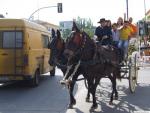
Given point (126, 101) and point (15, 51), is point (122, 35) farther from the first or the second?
point (15, 51)

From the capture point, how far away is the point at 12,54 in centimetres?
→ 1553

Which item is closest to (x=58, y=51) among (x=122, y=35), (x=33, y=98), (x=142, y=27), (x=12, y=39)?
(x=33, y=98)

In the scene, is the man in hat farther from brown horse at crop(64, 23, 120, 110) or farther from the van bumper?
the van bumper

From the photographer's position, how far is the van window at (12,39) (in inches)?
614

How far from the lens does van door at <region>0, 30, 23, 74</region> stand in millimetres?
15492

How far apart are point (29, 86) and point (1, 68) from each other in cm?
169

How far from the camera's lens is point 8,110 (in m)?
11.4

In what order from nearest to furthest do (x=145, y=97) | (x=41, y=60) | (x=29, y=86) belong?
(x=145, y=97) → (x=29, y=86) → (x=41, y=60)

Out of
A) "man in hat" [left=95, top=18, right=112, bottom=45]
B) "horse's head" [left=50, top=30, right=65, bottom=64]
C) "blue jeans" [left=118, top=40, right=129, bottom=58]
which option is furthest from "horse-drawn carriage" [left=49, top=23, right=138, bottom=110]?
"blue jeans" [left=118, top=40, right=129, bottom=58]

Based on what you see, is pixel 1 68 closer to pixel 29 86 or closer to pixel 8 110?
pixel 29 86

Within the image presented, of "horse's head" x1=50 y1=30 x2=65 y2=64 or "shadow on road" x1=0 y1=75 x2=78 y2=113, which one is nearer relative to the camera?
"shadow on road" x1=0 y1=75 x2=78 y2=113

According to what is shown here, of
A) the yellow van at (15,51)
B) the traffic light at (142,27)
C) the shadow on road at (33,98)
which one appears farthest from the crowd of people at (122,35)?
the traffic light at (142,27)

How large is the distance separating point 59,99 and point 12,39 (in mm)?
3594

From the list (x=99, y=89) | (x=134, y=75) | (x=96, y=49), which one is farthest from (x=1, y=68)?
(x=96, y=49)
